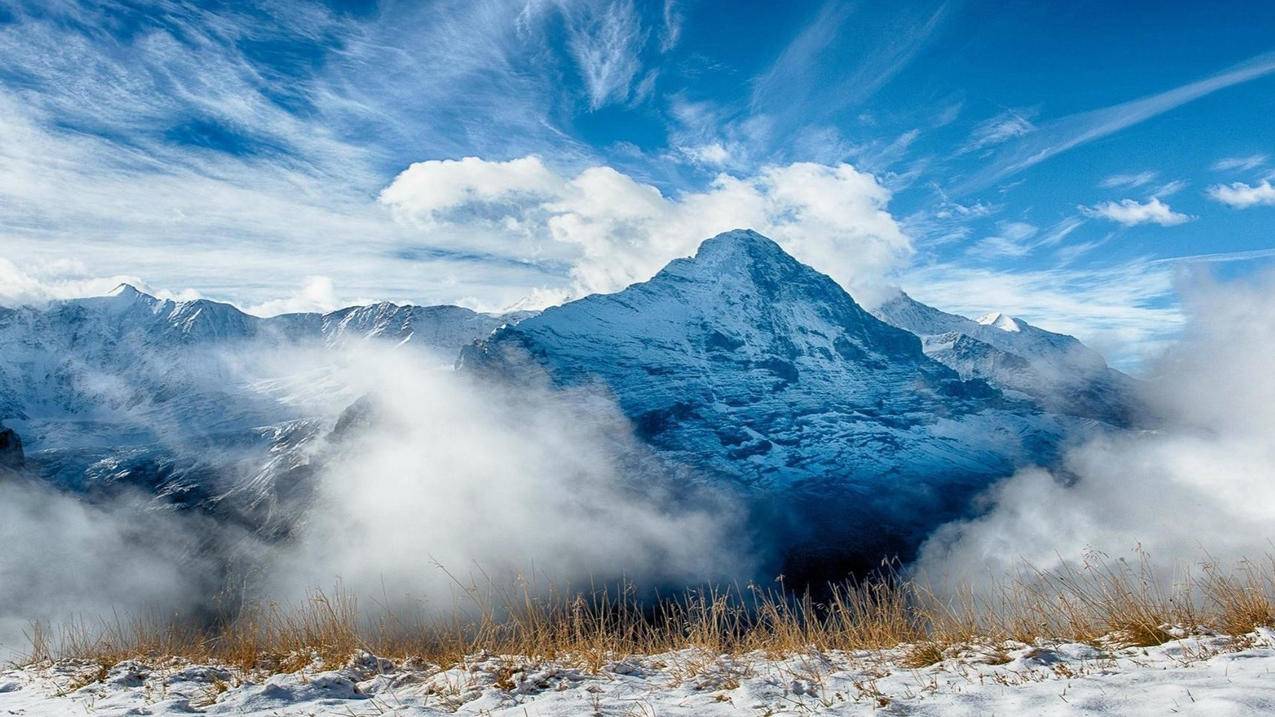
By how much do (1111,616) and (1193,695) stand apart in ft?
8.80

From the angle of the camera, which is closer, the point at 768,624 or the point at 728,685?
the point at 728,685

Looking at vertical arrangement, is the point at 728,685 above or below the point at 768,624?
above

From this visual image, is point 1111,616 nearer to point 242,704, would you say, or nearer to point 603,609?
point 603,609

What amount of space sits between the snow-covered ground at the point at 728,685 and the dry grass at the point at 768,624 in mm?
389

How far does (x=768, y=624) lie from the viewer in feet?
34.2

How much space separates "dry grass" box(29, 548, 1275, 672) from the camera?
7.61 m

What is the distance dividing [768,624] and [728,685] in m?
3.62

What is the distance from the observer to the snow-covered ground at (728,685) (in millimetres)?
5559

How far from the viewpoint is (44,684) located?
8.36 meters

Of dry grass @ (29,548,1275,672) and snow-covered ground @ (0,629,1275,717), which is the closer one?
snow-covered ground @ (0,629,1275,717)

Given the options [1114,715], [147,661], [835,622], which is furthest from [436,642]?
[1114,715]

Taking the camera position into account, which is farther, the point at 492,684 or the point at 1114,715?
the point at 492,684

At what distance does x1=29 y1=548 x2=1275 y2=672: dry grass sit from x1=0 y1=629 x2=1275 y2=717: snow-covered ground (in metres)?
0.39

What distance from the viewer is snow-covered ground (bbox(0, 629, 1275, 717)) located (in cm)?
556
